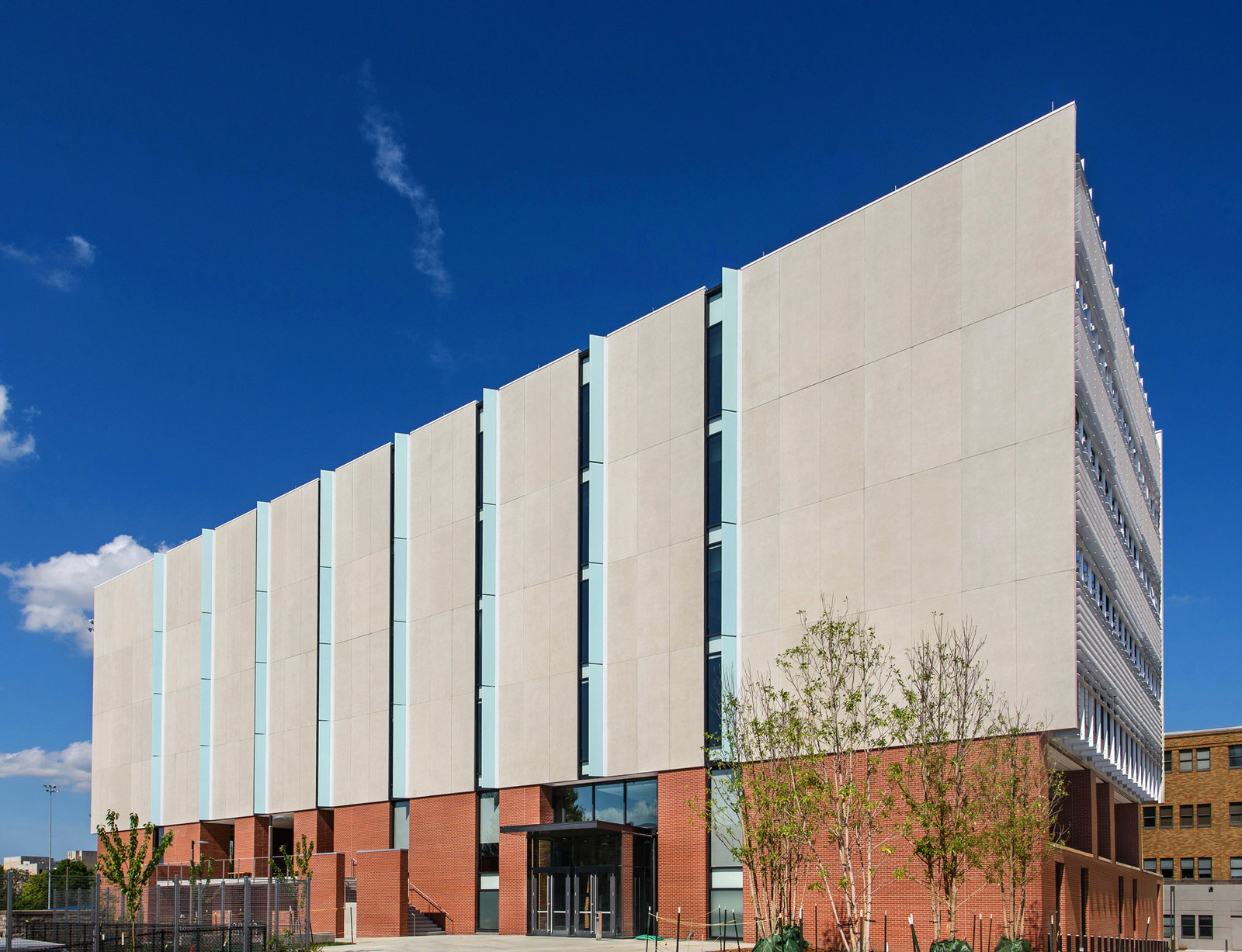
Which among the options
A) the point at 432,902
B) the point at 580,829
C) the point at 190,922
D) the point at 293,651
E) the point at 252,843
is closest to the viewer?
the point at 580,829

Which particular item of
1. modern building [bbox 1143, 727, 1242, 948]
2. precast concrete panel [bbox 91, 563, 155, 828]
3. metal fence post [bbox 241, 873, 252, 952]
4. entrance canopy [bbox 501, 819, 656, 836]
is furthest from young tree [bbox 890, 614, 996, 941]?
precast concrete panel [bbox 91, 563, 155, 828]

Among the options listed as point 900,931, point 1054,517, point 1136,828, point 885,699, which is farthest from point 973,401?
point 1136,828

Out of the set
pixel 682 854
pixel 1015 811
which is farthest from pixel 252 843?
pixel 1015 811

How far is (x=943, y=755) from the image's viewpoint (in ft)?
101

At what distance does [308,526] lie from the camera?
207ft

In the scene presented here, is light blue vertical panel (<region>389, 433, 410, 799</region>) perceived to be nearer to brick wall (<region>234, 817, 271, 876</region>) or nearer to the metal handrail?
the metal handrail

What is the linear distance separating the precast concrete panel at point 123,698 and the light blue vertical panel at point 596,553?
4037cm

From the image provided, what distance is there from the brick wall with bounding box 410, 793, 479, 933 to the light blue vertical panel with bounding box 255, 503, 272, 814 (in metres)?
14.3

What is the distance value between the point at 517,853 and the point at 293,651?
2050cm

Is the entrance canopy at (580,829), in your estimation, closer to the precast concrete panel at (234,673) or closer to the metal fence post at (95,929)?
the metal fence post at (95,929)

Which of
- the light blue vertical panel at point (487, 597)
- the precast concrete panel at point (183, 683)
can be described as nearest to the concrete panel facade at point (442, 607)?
the light blue vertical panel at point (487, 597)

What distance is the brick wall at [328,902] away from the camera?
154ft

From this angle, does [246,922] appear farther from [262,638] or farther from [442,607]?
[262,638]

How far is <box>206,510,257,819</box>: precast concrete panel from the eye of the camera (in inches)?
2603
